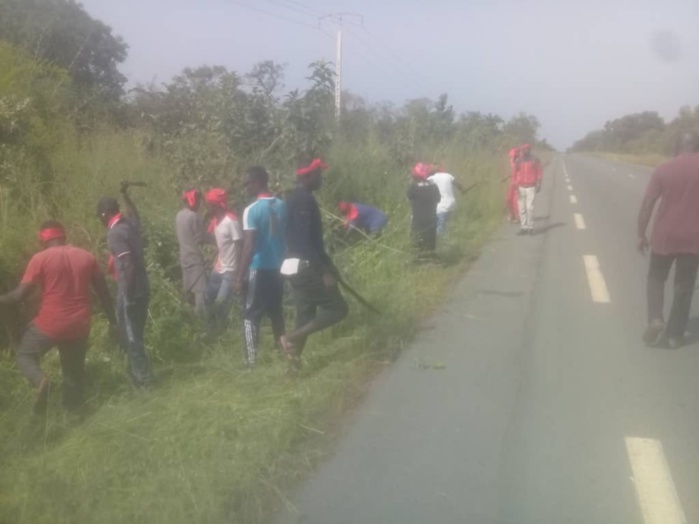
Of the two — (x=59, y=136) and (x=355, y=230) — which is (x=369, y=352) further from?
(x=59, y=136)

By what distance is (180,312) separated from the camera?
320 inches

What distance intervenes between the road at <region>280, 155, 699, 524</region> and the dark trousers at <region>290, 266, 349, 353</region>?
0.69 metres

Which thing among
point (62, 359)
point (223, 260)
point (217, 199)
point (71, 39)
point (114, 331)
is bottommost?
point (62, 359)

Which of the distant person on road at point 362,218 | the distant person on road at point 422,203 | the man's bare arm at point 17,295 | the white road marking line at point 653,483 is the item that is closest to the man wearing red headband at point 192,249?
the man's bare arm at point 17,295

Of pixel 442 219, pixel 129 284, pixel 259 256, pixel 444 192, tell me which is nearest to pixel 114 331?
pixel 129 284

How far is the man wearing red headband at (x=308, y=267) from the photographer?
21.0ft

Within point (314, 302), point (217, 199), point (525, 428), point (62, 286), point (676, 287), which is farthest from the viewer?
point (217, 199)

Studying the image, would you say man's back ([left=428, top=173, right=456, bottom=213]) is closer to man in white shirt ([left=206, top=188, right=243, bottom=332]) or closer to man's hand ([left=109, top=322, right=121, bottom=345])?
man in white shirt ([left=206, top=188, right=243, bottom=332])

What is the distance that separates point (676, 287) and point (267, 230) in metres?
3.76

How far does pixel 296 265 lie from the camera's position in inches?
253

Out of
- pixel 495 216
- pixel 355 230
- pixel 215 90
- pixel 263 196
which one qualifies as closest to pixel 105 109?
pixel 215 90

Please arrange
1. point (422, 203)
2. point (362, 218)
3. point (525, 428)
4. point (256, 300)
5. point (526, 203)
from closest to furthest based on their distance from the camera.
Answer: point (525, 428) → point (256, 300) → point (422, 203) → point (362, 218) → point (526, 203)

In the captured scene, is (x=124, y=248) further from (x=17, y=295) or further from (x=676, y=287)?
(x=676, y=287)

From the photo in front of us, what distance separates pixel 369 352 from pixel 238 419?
207 cm
